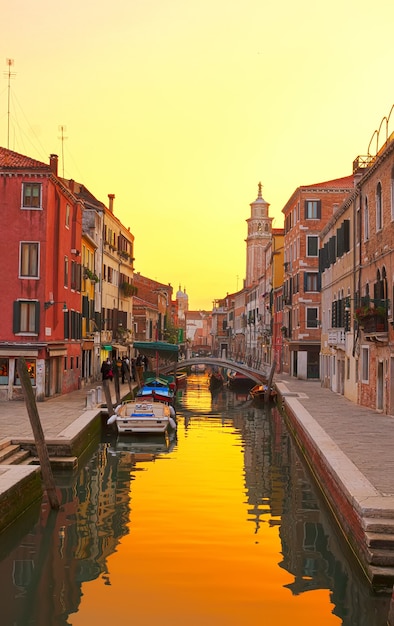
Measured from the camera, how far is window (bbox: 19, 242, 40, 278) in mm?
30016

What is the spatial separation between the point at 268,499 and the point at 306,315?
34.2 metres

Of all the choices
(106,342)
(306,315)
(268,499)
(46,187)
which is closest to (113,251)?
(106,342)

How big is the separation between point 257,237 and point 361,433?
289 ft

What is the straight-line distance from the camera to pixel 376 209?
82.5 feet

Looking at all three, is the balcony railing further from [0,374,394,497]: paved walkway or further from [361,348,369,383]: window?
[361,348,369,383]: window

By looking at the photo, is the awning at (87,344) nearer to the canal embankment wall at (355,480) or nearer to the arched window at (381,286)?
the canal embankment wall at (355,480)

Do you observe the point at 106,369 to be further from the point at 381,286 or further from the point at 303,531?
the point at 303,531

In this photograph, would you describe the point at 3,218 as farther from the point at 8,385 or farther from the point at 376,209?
the point at 376,209

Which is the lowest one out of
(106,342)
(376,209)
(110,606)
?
(110,606)

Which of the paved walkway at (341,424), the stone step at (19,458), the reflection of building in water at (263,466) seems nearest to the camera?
the paved walkway at (341,424)

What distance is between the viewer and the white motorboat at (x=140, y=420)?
25.9 m

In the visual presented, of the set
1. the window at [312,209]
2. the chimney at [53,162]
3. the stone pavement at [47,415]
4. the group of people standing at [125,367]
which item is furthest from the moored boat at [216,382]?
the chimney at [53,162]

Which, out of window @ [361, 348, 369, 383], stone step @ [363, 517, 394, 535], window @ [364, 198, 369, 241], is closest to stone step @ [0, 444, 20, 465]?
stone step @ [363, 517, 394, 535]

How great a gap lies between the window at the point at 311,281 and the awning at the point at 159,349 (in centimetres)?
999
